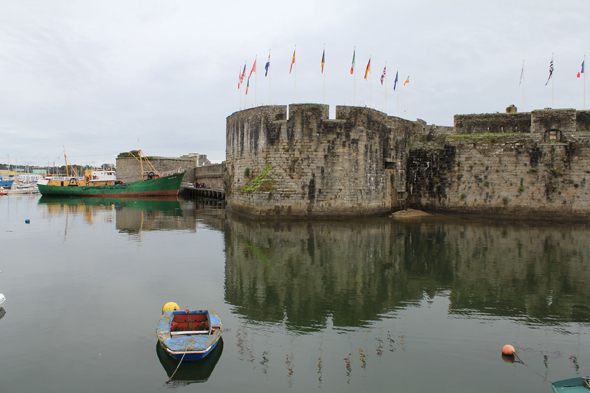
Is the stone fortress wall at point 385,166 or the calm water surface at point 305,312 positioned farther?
the stone fortress wall at point 385,166

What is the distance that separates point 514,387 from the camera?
418cm

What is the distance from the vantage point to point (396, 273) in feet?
28.4

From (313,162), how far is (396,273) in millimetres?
9384

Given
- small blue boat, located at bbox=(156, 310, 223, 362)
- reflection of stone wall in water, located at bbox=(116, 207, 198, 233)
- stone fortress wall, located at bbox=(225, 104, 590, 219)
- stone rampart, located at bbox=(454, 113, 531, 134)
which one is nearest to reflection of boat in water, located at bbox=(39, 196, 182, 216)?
reflection of stone wall in water, located at bbox=(116, 207, 198, 233)

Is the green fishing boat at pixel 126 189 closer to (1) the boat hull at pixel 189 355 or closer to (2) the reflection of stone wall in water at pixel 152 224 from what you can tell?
(2) the reflection of stone wall in water at pixel 152 224

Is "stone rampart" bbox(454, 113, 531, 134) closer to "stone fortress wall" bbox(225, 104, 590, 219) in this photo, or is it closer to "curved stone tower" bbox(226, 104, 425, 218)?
"stone fortress wall" bbox(225, 104, 590, 219)

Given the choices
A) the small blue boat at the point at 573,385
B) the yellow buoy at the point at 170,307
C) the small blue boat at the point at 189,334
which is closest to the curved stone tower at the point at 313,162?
the yellow buoy at the point at 170,307

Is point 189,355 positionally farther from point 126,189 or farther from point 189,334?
point 126,189

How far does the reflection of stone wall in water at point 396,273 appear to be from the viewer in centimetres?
648

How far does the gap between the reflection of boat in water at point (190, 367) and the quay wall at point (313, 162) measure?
41.2 ft

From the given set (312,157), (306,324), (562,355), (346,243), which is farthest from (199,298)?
(312,157)

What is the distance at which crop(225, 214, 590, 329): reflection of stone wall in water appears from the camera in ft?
21.3

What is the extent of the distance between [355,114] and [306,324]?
13.3m

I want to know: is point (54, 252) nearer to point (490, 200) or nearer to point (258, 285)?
point (258, 285)
